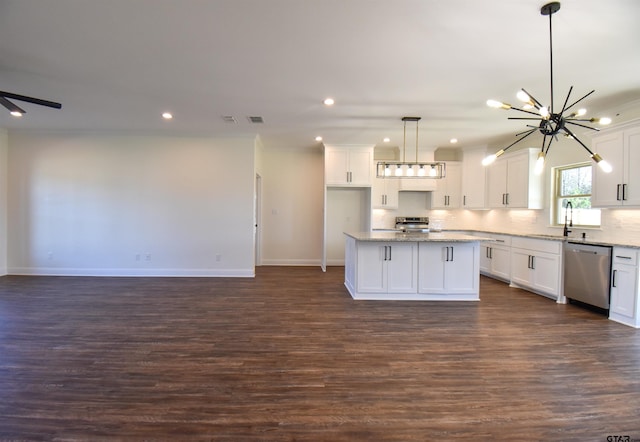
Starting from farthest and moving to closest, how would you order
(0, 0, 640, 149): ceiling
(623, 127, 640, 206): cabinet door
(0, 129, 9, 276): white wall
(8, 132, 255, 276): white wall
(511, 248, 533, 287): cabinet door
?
(8, 132, 255, 276): white wall → (0, 129, 9, 276): white wall → (511, 248, 533, 287): cabinet door → (623, 127, 640, 206): cabinet door → (0, 0, 640, 149): ceiling

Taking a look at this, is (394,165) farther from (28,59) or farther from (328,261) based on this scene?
(28,59)

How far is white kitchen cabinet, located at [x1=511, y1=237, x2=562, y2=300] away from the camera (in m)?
4.55

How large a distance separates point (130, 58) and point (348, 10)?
7.36ft

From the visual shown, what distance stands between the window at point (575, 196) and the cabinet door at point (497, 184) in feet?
2.86

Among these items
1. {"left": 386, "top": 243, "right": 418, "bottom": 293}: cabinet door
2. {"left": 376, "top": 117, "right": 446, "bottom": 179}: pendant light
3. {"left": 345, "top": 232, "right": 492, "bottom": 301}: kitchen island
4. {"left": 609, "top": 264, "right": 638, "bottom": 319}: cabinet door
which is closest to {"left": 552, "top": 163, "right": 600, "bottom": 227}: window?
{"left": 609, "top": 264, "right": 638, "bottom": 319}: cabinet door

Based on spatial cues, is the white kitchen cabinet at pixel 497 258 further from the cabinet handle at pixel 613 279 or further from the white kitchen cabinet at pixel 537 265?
the cabinet handle at pixel 613 279

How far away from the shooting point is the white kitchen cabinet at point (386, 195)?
6.99 metres

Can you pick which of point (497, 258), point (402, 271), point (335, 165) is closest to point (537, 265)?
point (497, 258)

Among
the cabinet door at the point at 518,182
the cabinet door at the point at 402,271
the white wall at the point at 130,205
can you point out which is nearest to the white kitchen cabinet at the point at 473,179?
the cabinet door at the point at 518,182

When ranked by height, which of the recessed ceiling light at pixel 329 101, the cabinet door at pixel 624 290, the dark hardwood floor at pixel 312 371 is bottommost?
the dark hardwood floor at pixel 312 371

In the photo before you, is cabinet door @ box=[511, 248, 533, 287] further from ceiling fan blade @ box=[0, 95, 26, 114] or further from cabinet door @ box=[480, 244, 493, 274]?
ceiling fan blade @ box=[0, 95, 26, 114]

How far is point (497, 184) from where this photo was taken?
6.22 m

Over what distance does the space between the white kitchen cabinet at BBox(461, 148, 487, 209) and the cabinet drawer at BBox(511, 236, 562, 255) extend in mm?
1412

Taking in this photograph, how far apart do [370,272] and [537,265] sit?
2.75 m
